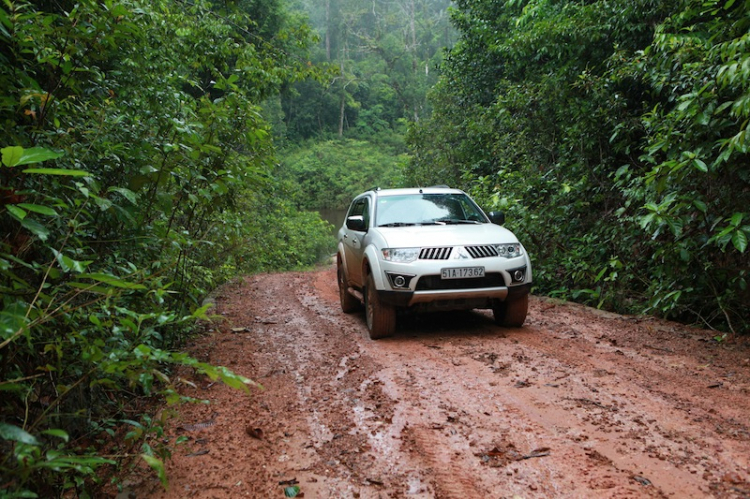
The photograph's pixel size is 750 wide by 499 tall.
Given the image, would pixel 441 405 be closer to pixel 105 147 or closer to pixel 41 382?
pixel 41 382

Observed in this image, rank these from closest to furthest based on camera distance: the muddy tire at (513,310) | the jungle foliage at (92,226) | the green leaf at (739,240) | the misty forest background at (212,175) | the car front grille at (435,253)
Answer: the jungle foliage at (92,226)
the misty forest background at (212,175)
the green leaf at (739,240)
the car front grille at (435,253)
the muddy tire at (513,310)

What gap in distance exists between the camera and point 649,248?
6969 millimetres

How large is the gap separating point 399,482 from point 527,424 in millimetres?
1070

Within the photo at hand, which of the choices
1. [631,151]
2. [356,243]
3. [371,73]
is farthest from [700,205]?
[371,73]

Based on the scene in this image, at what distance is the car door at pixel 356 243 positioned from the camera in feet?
21.4

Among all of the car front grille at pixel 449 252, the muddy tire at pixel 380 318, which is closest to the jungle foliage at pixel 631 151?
the car front grille at pixel 449 252

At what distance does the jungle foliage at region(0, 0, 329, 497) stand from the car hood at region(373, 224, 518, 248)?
5.42 feet

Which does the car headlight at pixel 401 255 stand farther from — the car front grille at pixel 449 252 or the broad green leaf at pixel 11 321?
the broad green leaf at pixel 11 321

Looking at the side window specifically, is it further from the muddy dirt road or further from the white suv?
the muddy dirt road

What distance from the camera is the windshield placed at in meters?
6.41

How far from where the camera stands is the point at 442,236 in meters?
5.70

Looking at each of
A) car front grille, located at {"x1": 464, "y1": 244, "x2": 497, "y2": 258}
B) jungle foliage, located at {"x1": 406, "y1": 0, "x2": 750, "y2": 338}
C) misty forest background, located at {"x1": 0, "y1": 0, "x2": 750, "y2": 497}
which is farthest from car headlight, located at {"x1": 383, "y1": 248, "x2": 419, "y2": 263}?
→ jungle foliage, located at {"x1": 406, "y1": 0, "x2": 750, "y2": 338}

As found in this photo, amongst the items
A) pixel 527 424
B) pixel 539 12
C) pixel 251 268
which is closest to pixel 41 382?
pixel 527 424

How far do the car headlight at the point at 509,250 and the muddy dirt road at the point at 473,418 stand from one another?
2.92 ft
